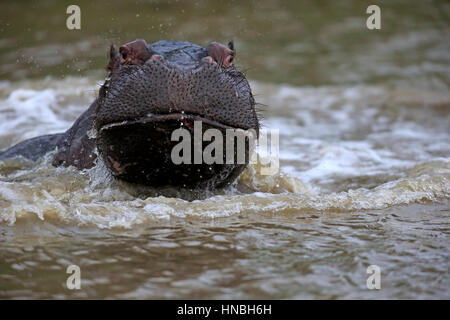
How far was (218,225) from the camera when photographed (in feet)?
14.3

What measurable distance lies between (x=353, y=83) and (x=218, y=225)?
30.9 ft

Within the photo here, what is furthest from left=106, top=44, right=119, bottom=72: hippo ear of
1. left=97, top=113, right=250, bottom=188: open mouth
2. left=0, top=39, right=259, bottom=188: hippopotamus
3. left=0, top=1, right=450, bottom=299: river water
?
left=0, top=1, right=450, bottom=299: river water

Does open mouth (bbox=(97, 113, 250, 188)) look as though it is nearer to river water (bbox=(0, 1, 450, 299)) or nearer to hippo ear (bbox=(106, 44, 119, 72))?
river water (bbox=(0, 1, 450, 299))

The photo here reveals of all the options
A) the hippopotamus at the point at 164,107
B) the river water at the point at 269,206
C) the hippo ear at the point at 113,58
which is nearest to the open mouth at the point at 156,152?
the hippopotamus at the point at 164,107

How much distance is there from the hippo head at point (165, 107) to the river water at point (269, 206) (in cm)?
29

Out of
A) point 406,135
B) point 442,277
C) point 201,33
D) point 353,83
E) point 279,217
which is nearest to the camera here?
point 442,277

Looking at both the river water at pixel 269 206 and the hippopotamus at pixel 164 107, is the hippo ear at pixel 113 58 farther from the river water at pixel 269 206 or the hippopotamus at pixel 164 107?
the river water at pixel 269 206

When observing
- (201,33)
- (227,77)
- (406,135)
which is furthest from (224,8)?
(227,77)

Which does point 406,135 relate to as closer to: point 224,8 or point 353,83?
point 353,83

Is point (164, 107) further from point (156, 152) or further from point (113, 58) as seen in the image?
point (113, 58)

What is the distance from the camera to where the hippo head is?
4.12 meters

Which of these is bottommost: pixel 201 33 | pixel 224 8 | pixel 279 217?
pixel 279 217

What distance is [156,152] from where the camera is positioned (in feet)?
14.1

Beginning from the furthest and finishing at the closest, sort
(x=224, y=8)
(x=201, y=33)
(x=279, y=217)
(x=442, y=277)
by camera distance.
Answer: (x=224, y=8)
(x=201, y=33)
(x=279, y=217)
(x=442, y=277)
